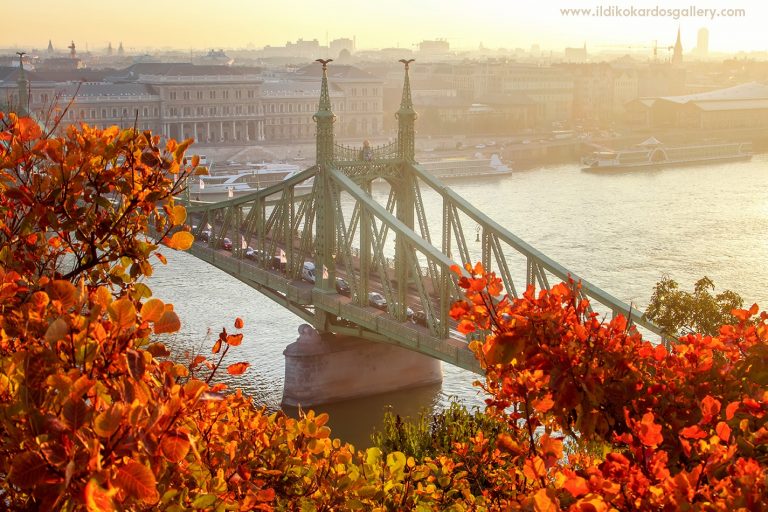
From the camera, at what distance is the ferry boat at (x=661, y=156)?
48.4 m

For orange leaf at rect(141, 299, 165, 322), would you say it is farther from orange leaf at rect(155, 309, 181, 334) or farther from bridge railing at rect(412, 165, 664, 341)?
Answer: bridge railing at rect(412, 165, 664, 341)

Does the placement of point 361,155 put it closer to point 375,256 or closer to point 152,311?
point 375,256

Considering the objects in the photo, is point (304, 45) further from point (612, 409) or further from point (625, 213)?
point (612, 409)

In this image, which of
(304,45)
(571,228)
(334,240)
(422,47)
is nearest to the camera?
(334,240)

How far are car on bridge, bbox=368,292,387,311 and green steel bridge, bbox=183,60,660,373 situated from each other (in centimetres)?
17

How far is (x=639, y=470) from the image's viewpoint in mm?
3166

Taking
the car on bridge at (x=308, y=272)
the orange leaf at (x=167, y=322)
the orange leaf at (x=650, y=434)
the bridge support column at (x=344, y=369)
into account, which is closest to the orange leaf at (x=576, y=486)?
the orange leaf at (x=650, y=434)

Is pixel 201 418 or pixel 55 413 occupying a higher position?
pixel 55 413

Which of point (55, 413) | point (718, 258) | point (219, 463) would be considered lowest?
point (718, 258)

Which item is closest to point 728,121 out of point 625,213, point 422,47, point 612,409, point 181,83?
point 181,83

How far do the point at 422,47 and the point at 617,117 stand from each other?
7517cm

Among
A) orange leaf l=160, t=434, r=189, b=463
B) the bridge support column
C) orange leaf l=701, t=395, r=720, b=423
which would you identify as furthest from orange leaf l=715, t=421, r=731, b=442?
the bridge support column

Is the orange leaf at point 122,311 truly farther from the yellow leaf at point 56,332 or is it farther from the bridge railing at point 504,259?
the bridge railing at point 504,259

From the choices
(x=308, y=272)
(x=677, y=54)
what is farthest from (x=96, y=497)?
(x=677, y=54)
